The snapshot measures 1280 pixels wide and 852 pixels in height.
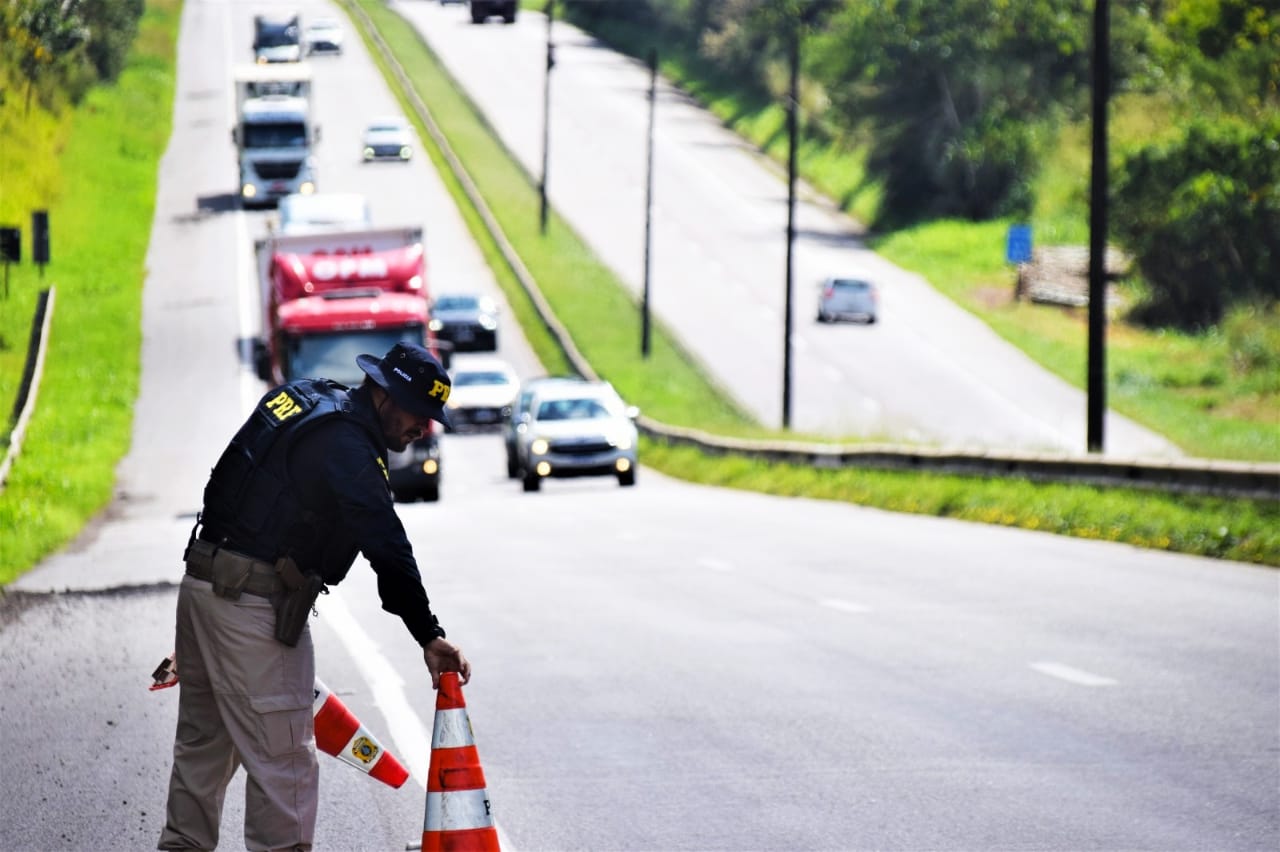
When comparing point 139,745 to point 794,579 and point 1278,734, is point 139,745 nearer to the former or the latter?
point 1278,734

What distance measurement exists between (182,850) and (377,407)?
1.48 metres

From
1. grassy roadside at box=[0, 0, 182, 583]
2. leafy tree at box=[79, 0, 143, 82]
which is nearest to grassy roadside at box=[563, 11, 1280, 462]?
grassy roadside at box=[0, 0, 182, 583]

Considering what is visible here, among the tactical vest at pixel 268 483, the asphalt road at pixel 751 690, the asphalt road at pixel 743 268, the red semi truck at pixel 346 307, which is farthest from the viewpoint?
the asphalt road at pixel 743 268

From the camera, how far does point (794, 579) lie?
18828mm

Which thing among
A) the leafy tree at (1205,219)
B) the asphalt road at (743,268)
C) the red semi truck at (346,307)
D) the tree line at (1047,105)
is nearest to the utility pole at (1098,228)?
the asphalt road at (743,268)

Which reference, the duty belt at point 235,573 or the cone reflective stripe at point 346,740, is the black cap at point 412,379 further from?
the cone reflective stripe at point 346,740

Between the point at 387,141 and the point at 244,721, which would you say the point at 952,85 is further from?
the point at 244,721

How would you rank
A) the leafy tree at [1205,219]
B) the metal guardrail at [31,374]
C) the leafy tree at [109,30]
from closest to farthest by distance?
the metal guardrail at [31,374] < the leafy tree at [109,30] < the leafy tree at [1205,219]

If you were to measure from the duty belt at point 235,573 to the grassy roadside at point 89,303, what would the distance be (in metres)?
13.6

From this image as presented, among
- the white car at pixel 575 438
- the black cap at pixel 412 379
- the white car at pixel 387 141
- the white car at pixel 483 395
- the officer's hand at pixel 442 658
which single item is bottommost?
the white car at pixel 483 395

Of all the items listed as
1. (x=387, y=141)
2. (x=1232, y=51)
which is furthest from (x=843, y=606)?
(x=387, y=141)

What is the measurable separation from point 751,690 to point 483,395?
37157 millimetres

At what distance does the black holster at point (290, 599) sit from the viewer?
6.52m

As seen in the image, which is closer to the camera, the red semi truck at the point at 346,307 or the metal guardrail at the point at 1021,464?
the metal guardrail at the point at 1021,464
